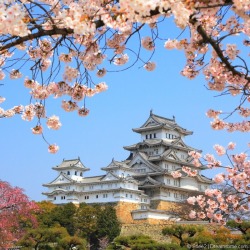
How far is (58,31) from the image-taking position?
283 cm

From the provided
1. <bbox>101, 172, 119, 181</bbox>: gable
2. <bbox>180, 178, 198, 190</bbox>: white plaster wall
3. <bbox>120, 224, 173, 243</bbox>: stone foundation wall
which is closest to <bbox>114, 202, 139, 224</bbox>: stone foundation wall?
<bbox>120, 224, 173, 243</bbox>: stone foundation wall

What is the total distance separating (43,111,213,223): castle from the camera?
35.2 m

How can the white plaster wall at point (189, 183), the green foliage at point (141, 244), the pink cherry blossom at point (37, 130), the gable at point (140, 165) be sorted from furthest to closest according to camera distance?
the white plaster wall at point (189, 183), the gable at point (140, 165), the green foliage at point (141, 244), the pink cherry blossom at point (37, 130)

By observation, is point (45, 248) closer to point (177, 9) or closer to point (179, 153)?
point (177, 9)

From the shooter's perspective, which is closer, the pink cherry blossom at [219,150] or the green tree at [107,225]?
the pink cherry blossom at [219,150]

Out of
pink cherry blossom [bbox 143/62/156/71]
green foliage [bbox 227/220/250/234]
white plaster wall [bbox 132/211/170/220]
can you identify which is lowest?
green foliage [bbox 227/220/250/234]

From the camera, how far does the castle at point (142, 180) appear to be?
35.2 m

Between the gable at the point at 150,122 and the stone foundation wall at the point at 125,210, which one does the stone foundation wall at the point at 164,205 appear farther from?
the gable at the point at 150,122

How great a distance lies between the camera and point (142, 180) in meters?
38.2

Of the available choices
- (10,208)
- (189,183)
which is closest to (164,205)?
(189,183)

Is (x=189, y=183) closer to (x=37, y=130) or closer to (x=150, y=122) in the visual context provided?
(x=150, y=122)

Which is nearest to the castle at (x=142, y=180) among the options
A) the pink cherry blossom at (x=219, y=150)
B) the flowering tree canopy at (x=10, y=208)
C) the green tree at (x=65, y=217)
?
the green tree at (x=65, y=217)

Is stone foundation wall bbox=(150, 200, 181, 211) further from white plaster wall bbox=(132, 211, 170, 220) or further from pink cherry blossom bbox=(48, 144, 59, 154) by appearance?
pink cherry blossom bbox=(48, 144, 59, 154)

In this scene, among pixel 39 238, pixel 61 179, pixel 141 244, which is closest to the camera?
pixel 141 244
